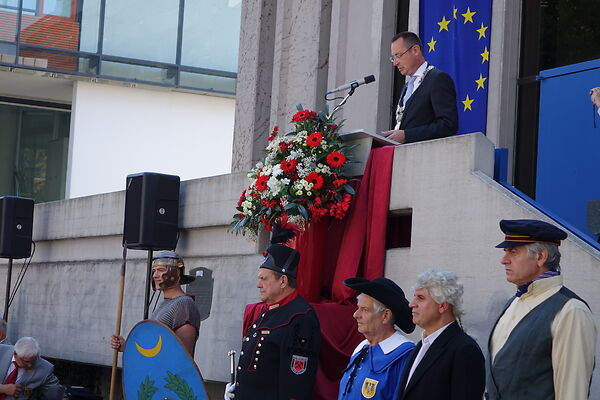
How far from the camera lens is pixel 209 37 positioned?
2511 cm

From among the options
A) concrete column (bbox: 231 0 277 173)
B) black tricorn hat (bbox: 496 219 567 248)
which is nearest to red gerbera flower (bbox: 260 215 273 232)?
black tricorn hat (bbox: 496 219 567 248)

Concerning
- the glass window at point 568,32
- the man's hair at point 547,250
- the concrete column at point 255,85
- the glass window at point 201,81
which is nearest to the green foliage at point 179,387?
the man's hair at point 547,250

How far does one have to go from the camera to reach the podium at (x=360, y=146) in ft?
24.2

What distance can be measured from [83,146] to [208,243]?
1525 cm

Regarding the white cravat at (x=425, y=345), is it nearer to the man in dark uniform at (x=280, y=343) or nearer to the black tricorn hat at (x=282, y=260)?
the man in dark uniform at (x=280, y=343)

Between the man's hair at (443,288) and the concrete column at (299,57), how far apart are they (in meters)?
7.12

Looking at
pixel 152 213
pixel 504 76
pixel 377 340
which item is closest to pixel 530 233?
pixel 377 340

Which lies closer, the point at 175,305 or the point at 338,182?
the point at 338,182

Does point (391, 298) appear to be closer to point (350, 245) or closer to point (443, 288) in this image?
point (443, 288)

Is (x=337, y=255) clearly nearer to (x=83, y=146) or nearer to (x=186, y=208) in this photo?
(x=186, y=208)

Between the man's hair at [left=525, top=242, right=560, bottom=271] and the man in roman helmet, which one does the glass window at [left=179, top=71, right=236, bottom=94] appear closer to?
the man in roman helmet

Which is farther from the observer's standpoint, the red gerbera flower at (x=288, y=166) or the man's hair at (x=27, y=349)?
the man's hair at (x=27, y=349)

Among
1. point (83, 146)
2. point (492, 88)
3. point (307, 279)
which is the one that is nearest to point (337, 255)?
point (307, 279)

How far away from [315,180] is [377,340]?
6.48ft
